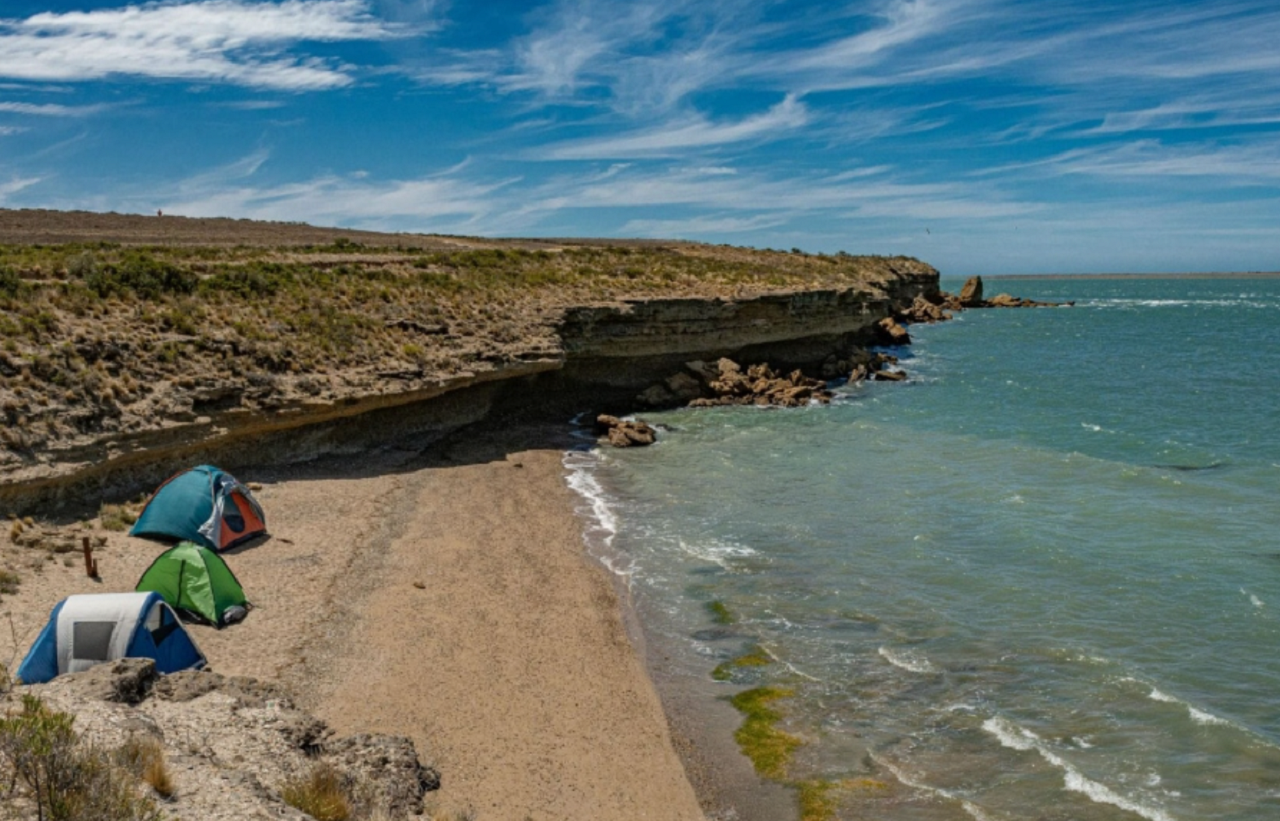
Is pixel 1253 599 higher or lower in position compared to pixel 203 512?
lower

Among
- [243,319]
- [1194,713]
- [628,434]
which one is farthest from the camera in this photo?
[628,434]

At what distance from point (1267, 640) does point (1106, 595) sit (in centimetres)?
281

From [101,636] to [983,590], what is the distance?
15.7 m

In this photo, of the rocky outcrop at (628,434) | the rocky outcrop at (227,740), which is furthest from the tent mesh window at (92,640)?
the rocky outcrop at (628,434)

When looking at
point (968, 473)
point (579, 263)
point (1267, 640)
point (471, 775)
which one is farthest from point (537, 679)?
point (579, 263)

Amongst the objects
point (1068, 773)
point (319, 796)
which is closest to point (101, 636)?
point (319, 796)

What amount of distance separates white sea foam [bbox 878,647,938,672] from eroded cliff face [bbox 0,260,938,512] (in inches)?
675

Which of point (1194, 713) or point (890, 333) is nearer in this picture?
point (1194, 713)

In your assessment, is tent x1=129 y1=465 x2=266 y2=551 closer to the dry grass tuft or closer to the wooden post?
the wooden post

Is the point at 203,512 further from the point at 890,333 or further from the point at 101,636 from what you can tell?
the point at 890,333

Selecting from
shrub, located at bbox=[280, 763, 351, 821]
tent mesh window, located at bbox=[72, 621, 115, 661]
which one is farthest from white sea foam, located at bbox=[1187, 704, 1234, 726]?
tent mesh window, located at bbox=[72, 621, 115, 661]

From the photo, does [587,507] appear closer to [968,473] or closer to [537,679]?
[537,679]

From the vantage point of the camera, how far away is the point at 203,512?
61.8ft

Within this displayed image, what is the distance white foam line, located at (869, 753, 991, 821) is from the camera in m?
11.2
